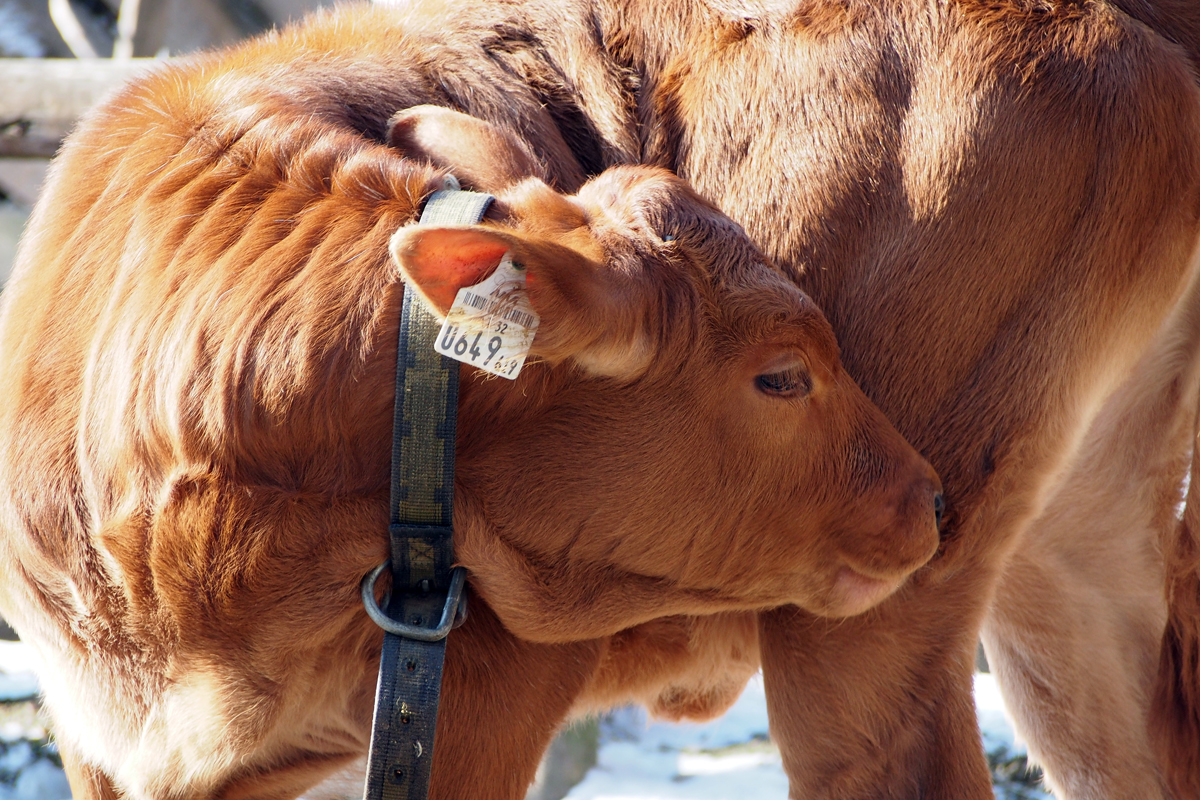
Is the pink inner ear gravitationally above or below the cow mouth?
above

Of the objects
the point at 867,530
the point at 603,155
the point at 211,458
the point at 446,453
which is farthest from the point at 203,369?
the point at 867,530

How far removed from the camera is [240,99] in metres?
2.22

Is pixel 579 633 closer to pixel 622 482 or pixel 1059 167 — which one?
pixel 622 482

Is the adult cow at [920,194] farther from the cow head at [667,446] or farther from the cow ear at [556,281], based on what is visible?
the cow ear at [556,281]

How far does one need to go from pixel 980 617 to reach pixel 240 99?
185 cm

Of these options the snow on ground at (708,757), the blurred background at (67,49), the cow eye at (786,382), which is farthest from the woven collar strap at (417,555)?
the blurred background at (67,49)

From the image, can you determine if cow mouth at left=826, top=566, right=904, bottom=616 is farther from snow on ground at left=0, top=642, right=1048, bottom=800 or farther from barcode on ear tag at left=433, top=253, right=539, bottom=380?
snow on ground at left=0, top=642, right=1048, bottom=800

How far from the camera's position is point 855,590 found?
89.4 inches

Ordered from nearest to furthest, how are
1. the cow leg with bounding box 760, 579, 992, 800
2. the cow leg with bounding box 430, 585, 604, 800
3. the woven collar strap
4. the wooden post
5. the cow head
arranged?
the woven collar strap
the cow head
the cow leg with bounding box 430, 585, 604, 800
the cow leg with bounding box 760, 579, 992, 800
the wooden post

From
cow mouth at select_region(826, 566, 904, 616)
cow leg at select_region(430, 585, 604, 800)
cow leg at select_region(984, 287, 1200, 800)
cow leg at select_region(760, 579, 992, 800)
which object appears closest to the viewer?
cow leg at select_region(430, 585, 604, 800)

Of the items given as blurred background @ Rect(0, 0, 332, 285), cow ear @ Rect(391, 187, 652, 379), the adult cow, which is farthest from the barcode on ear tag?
blurred background @ Rect(0, 0, 332, 285)

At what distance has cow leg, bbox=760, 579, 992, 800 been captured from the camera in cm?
238

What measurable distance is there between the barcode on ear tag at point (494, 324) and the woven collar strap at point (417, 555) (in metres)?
0.12

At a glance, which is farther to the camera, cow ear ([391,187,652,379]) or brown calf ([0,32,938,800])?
brown calf ([0,32,938,800])
